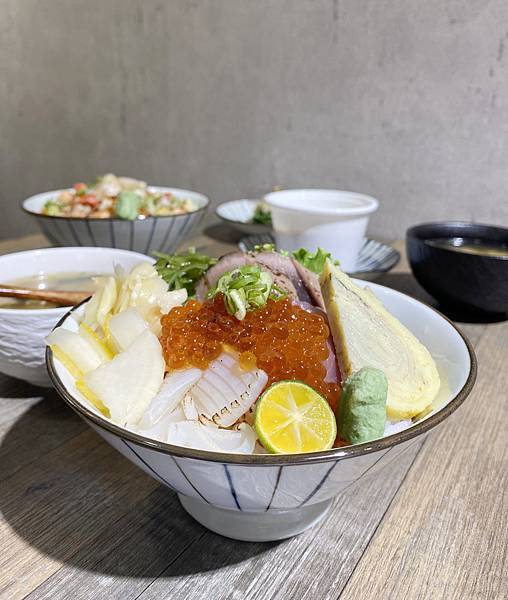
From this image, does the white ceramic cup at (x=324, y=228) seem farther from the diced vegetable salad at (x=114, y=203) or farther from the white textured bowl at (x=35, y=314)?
the white textured bowl at (x=35, y=314)

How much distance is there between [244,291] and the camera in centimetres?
74

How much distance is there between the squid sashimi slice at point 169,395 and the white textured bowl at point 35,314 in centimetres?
27

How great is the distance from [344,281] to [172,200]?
106 centimetres

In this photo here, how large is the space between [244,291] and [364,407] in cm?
23

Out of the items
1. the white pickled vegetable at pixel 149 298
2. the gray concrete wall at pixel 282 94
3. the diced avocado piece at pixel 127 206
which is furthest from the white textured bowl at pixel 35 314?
the gray concrete wall at pixel 282 94

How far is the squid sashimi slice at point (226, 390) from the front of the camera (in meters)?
0.69

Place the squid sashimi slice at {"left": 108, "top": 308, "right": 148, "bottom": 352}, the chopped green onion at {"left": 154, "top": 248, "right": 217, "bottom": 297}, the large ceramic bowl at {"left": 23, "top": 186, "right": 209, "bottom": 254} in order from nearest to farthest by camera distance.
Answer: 1. the squid sashimi slice at {"left": 108, "top": 308, "right": 148, "bottom": 352}
2. the chopped green onion at {"left": 154, "top": 248, "right": 217, "bottom": 297}
3. the large ceramic bowl at {"left": 23, "top": 186, "right": 209, "bottom": 254}

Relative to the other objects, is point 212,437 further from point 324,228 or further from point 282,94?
point 282,94

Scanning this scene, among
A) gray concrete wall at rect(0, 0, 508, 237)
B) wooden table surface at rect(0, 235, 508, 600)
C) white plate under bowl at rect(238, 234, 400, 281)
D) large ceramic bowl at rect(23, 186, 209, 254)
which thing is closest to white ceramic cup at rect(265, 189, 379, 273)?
white plate under bowl at rect(238, 234, 400, 281)

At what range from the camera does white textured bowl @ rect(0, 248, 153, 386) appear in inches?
34.0

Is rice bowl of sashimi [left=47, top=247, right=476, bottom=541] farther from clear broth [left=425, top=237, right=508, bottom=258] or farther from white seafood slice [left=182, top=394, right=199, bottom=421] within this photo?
clear broth [left=425, top=237, right=508, bottom=258]

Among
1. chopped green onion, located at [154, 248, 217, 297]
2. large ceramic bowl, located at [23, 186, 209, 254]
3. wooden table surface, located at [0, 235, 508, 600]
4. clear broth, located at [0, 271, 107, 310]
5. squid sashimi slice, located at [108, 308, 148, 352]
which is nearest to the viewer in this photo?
wooden table surface, located at [0, 235, 508, 600]

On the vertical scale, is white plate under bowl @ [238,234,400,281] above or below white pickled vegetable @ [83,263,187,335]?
below

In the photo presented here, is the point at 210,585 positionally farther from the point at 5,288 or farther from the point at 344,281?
the point at 5,288
